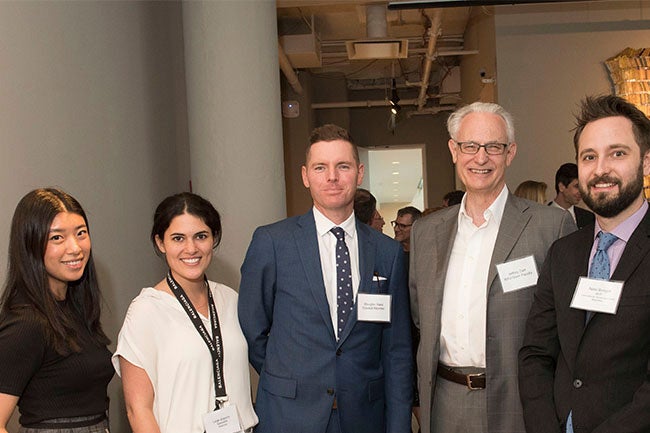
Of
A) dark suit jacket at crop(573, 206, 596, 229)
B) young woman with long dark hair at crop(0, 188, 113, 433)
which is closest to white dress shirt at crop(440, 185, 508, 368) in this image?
young woman with long dark hair at crop(0, 188, 113, 433)

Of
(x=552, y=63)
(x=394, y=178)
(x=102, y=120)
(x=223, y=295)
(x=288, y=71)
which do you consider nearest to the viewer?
(x=223, y=295)

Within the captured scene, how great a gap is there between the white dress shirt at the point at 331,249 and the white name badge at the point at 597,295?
0.83 m

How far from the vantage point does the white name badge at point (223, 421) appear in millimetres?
2586

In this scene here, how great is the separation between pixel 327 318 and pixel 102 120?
2.40 metres

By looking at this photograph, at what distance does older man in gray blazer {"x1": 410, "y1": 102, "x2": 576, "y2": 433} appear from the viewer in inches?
104

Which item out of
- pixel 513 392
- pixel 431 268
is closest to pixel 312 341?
pixel 431 268

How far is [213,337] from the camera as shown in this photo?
2688 millimetres

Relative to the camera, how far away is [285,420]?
2693mm

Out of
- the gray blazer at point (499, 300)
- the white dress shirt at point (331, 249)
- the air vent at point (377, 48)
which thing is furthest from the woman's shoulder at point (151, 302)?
the air vent at point (377, 48)

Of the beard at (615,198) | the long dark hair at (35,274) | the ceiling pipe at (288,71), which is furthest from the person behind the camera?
the ceiling pipe at (288,71)

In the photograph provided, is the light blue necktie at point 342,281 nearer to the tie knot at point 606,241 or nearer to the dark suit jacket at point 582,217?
the tie knot at point 606,241

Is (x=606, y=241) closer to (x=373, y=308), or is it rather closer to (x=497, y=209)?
(x=497, y=209)

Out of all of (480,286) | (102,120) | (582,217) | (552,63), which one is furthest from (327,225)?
(552,63)

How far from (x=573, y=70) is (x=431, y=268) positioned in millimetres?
6205
